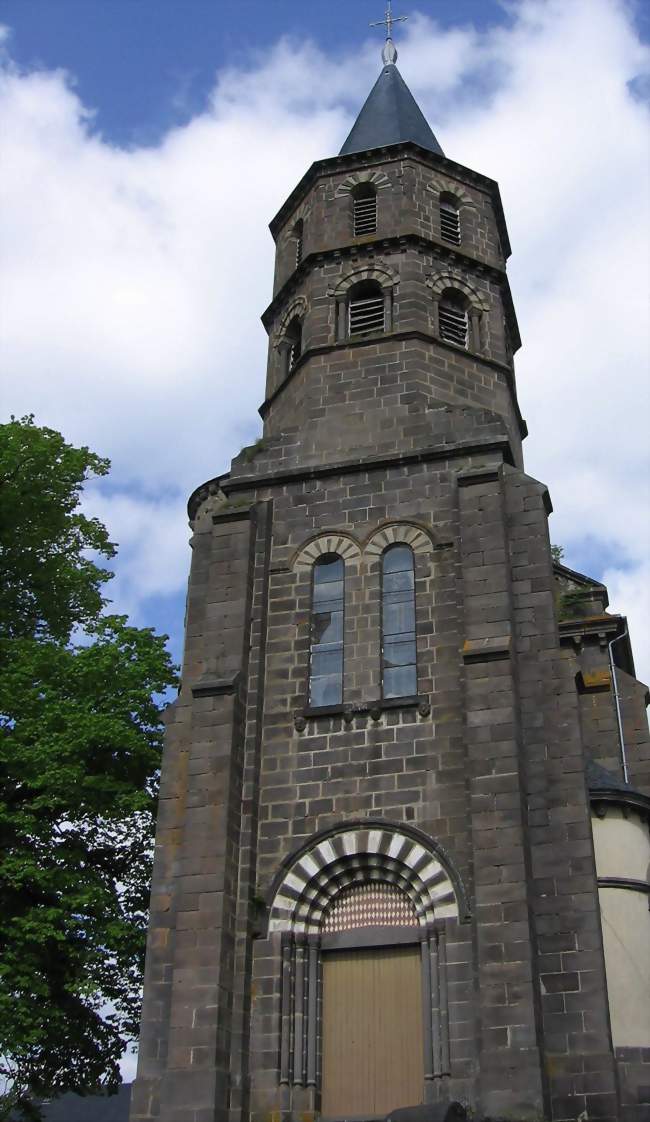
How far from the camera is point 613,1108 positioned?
51.6 ft

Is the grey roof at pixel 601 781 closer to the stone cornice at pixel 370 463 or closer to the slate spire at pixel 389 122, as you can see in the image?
the stone cornice at pixel 370 463

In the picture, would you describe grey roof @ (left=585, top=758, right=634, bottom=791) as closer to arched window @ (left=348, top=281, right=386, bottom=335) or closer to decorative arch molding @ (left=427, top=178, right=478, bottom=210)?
arched window @ (left=348, top=281, right=386, bottom=335)

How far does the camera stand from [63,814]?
22766 mm

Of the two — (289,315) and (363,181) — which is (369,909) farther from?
(363,181)

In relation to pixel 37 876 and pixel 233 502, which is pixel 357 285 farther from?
pixel 37 876

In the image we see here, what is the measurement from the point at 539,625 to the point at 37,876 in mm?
9185

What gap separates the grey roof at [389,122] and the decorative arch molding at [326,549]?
10327 mm

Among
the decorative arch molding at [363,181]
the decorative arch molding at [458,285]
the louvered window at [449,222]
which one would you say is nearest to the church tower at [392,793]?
the decorative arch molding at [458,285]

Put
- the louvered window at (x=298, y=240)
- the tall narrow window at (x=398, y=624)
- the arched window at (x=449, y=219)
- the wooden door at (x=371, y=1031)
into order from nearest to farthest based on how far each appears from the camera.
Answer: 1. the wooden door at (x=371, y=1031)
2. the tall narrow window at (x=398, y=624)
3. the arched window at (x=449, y=219)
4. the louvered window at (x=298, y=240)

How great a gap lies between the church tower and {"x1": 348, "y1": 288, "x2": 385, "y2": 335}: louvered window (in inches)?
11.7

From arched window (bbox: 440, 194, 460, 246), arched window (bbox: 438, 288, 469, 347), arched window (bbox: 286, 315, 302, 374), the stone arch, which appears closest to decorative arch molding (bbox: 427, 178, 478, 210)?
arched window (bbox: 440, 194, 460, 246)

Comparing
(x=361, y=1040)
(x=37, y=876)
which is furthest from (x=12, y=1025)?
(x=361, y=1040)

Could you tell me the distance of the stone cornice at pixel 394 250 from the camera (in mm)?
25547

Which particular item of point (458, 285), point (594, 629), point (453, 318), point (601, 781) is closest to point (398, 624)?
point (601, 781)
